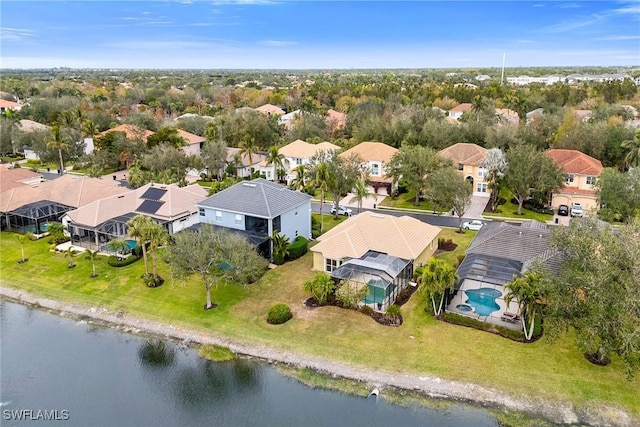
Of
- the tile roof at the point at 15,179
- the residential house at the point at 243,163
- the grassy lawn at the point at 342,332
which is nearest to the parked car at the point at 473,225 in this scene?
the grassy lawn at the point at 342,332

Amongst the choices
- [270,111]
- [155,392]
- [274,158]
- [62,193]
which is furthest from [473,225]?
[270,111]

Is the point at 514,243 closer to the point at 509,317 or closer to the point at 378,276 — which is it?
the point at 509,317

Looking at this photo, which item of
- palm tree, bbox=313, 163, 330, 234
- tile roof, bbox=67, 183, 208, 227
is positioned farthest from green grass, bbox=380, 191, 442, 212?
tile roof, bbox=67, 183, 208, 227

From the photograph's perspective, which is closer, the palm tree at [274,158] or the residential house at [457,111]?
the palm tree at [274,158]

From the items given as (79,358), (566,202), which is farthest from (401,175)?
(79,358)

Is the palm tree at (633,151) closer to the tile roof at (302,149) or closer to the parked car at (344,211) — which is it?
the parked car at (344,211)
